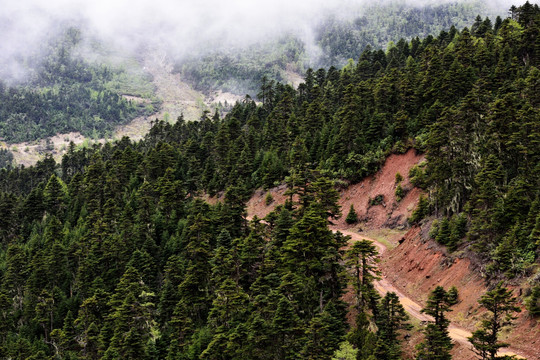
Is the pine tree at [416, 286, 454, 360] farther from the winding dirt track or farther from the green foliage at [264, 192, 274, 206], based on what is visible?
the green foliage at [264, 192, 274, 206]

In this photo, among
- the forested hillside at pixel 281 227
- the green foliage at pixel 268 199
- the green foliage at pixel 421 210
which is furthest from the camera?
the green foliage at pixel 268 199

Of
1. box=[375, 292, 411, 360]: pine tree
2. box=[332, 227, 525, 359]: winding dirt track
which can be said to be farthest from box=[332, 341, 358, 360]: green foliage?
box=[332, 227, 525, 359]: winding dirt track

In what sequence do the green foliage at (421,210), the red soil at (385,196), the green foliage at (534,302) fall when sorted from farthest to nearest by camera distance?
1. the red soil at (385,196)
2. the green foliage at (421,210)
3. the green foliage at (534,302)

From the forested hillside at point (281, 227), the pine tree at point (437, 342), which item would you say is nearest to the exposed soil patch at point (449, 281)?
the forested hillside at point (281, 227)

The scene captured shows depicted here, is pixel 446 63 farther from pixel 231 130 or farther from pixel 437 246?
pixel 231 130

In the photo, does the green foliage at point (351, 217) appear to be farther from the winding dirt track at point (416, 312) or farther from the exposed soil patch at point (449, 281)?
the exposed soil patch at point (449, 281)

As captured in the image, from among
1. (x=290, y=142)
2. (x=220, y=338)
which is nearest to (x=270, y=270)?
(x=220, y=338)
